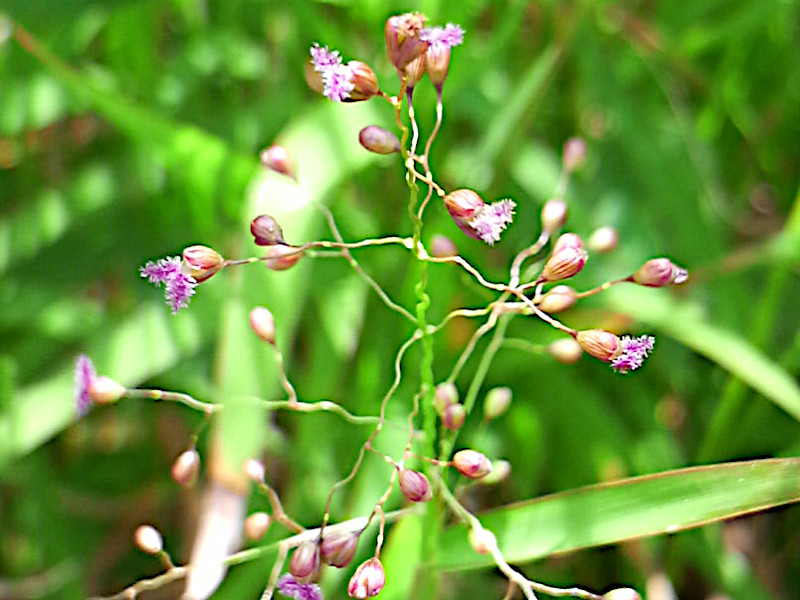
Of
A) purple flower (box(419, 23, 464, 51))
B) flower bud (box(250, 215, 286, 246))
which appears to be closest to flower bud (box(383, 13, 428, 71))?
purple flower (box(419, 23, 464, 51))

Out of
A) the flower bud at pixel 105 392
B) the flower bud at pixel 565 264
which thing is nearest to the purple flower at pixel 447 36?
the flower bud at pixel 565 264

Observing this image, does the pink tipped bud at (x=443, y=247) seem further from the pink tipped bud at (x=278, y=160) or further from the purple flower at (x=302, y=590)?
the purple flower at (x=302, y=590)

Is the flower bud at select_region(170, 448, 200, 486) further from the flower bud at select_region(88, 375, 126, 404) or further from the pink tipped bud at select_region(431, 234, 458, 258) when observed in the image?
the pink tipped bud at select_region(431, 234, 458, 258)

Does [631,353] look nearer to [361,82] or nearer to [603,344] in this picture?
[603,344]

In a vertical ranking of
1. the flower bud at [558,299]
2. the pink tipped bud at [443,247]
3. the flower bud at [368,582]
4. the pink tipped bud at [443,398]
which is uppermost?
the flower bud at [558,299]

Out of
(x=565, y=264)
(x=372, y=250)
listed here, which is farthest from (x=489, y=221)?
(x=372, y=250)

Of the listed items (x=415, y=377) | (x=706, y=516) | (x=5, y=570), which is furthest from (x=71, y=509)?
(x=706, y=516)
